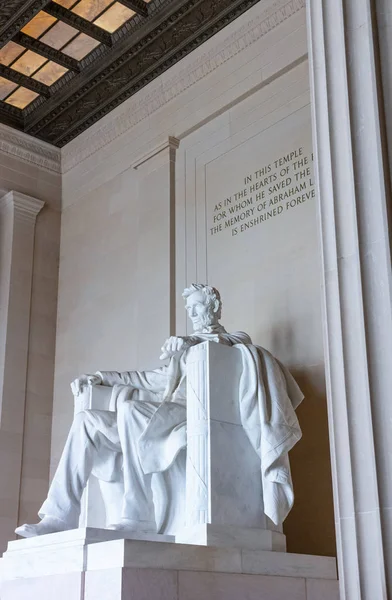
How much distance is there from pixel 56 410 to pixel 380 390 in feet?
21.8

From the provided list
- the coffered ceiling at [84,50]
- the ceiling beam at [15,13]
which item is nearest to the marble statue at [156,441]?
the coffered ceiling at [84,50]

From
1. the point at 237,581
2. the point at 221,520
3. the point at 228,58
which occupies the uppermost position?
the point at 228,58

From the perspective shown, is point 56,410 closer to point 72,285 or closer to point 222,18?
point 72,285

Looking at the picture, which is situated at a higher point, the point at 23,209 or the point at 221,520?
the point at 23,209

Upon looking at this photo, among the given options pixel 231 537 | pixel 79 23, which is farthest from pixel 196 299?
pixel 79 23

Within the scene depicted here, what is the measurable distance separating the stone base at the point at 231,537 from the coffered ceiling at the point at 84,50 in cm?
515

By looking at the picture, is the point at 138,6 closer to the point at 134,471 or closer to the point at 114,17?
the point at 114,17

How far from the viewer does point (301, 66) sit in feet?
24.8

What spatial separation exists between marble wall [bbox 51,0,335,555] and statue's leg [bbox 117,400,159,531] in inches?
63.1

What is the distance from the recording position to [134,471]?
17.9ft

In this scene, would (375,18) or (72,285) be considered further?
(72,285)

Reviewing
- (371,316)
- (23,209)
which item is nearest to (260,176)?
(23,209)

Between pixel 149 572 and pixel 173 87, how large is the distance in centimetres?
574

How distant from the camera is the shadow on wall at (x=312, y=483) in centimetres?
637
